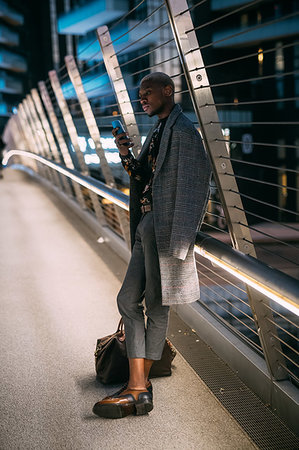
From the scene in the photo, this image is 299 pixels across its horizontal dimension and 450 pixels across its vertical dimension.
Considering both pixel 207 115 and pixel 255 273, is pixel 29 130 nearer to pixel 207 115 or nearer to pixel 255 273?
pixel 207 115

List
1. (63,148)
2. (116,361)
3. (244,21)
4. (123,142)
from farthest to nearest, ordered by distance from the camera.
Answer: (244,21)
(63,148)
(116,361)
(123,142)

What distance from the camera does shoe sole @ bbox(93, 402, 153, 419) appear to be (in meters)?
2.76

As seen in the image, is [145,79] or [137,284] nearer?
[145,79]

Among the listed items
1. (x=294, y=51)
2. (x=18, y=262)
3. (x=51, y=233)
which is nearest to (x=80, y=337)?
(x=18, y=262)

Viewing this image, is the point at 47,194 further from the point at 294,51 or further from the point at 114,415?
the point at 294,51

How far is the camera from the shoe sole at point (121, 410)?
276cm

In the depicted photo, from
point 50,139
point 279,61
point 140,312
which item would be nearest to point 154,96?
point 140,312

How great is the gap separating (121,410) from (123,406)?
21 millimetres

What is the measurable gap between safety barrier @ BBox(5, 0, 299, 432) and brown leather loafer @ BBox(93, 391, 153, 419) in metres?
0.64

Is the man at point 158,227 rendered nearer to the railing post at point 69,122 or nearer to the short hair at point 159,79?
the short hair at point 159,79

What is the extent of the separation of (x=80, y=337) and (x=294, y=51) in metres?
26.1

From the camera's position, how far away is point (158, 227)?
272 centimetres

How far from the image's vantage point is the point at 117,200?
4.52 meters

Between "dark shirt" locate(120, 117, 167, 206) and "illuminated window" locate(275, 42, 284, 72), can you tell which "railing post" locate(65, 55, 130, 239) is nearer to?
"dark shirt" locate(120, 117, 167, 206)
